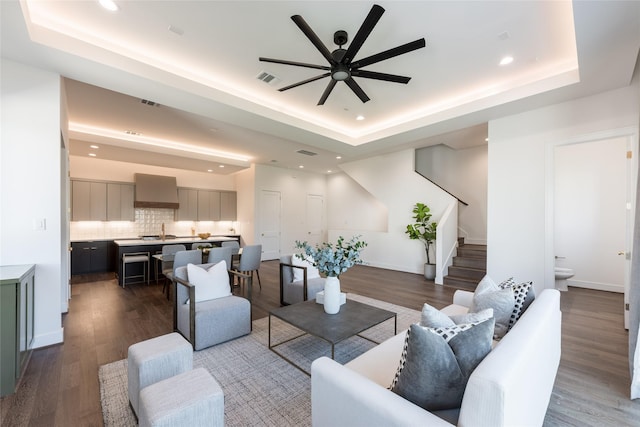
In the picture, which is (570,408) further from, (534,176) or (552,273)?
(534,176)

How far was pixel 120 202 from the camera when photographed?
7.16m

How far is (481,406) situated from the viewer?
35.0 inches

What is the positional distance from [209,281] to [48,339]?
5.66 ft

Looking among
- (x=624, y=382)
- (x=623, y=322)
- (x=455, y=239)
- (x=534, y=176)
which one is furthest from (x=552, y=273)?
(x=455, y=239)

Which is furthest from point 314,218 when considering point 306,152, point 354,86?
point 354,86

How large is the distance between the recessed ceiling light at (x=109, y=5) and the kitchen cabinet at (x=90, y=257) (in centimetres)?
589

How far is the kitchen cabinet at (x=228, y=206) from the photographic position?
8.88 m

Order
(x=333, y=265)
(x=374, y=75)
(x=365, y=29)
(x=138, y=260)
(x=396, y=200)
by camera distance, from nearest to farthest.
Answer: (x=365, y=29)
(x=333, y=265)
(x=374, y=75)
(x=138, y=260)
(x=396, y=200)

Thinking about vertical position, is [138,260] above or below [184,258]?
below

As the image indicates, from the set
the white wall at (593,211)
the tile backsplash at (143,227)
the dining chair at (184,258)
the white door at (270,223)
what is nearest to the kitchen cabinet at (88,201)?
the tile backsplash at (143,227)

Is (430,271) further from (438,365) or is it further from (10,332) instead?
(10,332)

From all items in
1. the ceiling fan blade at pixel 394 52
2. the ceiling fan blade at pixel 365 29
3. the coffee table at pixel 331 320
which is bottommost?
the coffee table at pixel 331 320

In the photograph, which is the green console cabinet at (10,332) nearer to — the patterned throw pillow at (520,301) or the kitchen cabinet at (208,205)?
the patterned throw pillow at (520,301)

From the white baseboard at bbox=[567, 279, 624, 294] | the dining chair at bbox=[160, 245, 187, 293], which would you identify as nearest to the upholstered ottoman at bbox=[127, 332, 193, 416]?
the dining chair at bbox=[160, 245, 187, 293]
